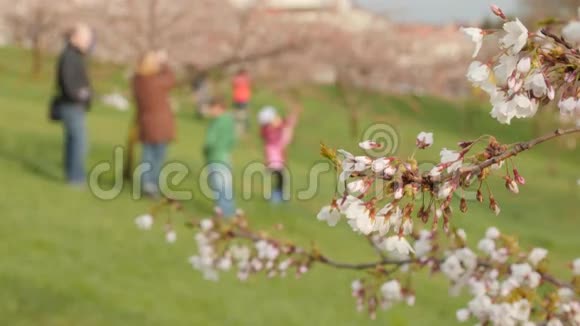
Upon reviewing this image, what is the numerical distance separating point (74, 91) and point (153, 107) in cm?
98

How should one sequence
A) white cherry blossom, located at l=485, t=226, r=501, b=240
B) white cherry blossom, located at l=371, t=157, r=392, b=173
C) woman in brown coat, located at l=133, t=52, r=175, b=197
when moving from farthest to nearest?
woman in brown coat, located at l=133, t=52, r=175, b=197 < white cherry blossom, located at l=485, t=226, r=501, b=240 < white cherry blossom, located at l=371, t=157, r=392, b=173

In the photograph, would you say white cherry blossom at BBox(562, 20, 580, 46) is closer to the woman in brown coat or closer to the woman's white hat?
the woman in brown coat

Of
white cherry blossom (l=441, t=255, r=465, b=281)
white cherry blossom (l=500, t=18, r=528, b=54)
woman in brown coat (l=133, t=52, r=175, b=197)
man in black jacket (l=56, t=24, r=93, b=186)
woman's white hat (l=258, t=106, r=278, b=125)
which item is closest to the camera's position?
white cherry blossom (l=500, t=18, r=528, b=54)

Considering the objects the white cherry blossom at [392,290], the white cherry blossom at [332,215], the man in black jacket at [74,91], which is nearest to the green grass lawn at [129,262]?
the man in black jacket at [74,91]

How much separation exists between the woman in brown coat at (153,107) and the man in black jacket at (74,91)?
65cm

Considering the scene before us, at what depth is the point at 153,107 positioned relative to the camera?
11492 millimetres

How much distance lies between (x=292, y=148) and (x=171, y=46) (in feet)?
44.3

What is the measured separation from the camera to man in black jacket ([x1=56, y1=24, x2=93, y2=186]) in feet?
36.3

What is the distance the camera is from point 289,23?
14.4 metres

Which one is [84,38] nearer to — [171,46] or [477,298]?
[171,46]

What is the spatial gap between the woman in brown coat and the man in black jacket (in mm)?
651

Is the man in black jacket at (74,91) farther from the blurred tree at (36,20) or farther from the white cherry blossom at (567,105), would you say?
the white cherry blossom at (567,105)

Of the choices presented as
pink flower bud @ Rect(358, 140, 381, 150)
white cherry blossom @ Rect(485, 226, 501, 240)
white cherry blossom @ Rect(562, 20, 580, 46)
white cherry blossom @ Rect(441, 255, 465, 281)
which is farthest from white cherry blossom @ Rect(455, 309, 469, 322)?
white cherry blossom @ Rect(562, 20, 580, 46)

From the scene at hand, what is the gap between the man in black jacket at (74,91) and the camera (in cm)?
1107
